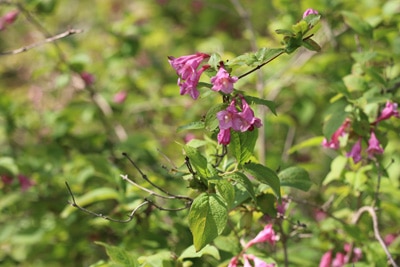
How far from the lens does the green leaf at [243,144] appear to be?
1.45 meters

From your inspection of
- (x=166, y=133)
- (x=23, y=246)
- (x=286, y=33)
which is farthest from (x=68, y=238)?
(x=286, y=33)

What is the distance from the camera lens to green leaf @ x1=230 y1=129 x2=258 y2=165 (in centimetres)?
145

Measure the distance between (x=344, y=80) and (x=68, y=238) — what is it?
1.48 metres

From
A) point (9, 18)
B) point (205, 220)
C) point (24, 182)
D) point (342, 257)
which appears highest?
point (9, 18)

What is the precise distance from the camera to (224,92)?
1.34m

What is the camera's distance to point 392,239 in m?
2.40

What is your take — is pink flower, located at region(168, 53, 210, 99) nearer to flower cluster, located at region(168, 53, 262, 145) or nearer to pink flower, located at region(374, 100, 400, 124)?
flower cluster, located at region(168, 53, 262, 145)

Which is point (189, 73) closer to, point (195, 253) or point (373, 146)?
point (195, 253)

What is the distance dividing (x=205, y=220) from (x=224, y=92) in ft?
0.99

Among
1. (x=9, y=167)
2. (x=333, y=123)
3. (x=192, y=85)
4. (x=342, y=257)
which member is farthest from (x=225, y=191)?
(x=9, y=167)

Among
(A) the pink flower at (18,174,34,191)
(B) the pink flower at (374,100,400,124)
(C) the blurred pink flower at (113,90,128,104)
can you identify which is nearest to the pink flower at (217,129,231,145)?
(B) the pink flower at (374,100,400,124)

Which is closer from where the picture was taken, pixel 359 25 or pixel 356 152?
pixel 356 152

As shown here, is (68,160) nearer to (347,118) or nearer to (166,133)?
(166,133)

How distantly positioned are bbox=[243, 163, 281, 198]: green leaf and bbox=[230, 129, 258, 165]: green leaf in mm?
22
